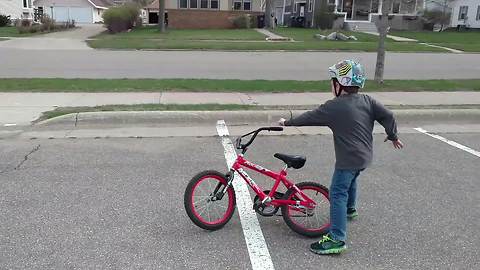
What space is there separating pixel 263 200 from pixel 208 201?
49 cm

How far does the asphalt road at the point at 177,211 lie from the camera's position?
358 cm

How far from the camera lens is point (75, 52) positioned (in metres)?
20.5

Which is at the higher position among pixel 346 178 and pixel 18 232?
pixel 346 178

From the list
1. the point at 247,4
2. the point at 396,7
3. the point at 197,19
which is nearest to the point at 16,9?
the point at 197,19

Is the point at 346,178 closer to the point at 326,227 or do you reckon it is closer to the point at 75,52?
the point at 326,227

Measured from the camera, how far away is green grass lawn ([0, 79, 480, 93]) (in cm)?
1047

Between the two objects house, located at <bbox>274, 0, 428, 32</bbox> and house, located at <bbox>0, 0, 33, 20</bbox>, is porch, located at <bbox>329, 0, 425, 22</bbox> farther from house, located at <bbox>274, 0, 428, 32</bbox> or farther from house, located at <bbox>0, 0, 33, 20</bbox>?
house, located at <bbox>0, 0, 33, 20</bbox>

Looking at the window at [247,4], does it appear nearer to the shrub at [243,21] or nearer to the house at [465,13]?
the shrub at [243,21]

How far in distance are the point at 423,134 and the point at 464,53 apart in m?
17.3

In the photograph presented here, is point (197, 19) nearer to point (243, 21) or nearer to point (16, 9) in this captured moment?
point (243, 21)

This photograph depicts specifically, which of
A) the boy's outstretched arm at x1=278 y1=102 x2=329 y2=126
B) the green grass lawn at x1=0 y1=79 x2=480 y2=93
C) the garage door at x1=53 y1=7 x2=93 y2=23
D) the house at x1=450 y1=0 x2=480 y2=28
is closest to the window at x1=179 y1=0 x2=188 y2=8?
the garage door at x1=53 y1=7 x2=93 y2=23

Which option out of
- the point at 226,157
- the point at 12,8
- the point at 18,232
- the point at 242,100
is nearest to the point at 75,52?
the point at 242,100

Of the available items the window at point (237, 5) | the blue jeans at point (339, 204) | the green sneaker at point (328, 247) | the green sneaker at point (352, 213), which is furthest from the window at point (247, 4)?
the green sneaker at point (328, 247)

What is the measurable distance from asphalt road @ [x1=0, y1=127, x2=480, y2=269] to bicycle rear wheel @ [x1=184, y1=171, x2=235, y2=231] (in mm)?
105
